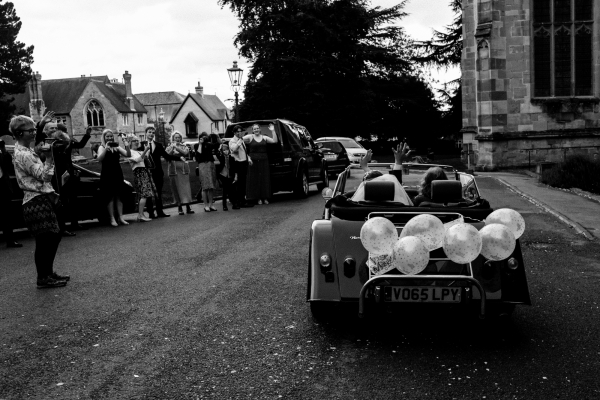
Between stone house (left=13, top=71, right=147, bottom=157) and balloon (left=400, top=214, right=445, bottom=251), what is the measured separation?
9653 centimetres

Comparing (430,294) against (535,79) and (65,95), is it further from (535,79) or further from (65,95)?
(65,95)

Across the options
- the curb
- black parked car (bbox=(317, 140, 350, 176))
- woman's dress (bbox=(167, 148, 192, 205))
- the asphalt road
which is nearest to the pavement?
the curb

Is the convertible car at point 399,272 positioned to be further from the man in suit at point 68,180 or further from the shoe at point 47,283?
the man in suit at point 68,180

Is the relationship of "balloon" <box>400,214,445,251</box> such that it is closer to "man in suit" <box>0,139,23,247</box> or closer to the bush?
"man in suit" <box>0,139,23,247</box>

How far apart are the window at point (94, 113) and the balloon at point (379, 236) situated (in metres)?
101

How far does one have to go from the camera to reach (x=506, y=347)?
16.9 feet

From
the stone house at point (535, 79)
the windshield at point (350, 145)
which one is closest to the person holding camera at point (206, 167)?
the stone house at point (535, 79)

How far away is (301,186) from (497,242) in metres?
13.7

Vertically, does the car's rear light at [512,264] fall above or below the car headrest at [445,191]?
below

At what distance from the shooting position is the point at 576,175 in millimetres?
18891

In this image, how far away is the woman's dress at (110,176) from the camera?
539 inches

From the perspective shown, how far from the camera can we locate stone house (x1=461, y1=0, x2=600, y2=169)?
1046 inches

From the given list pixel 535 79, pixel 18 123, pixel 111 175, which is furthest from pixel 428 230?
pixel 535 79

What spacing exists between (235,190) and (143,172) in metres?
2.88
